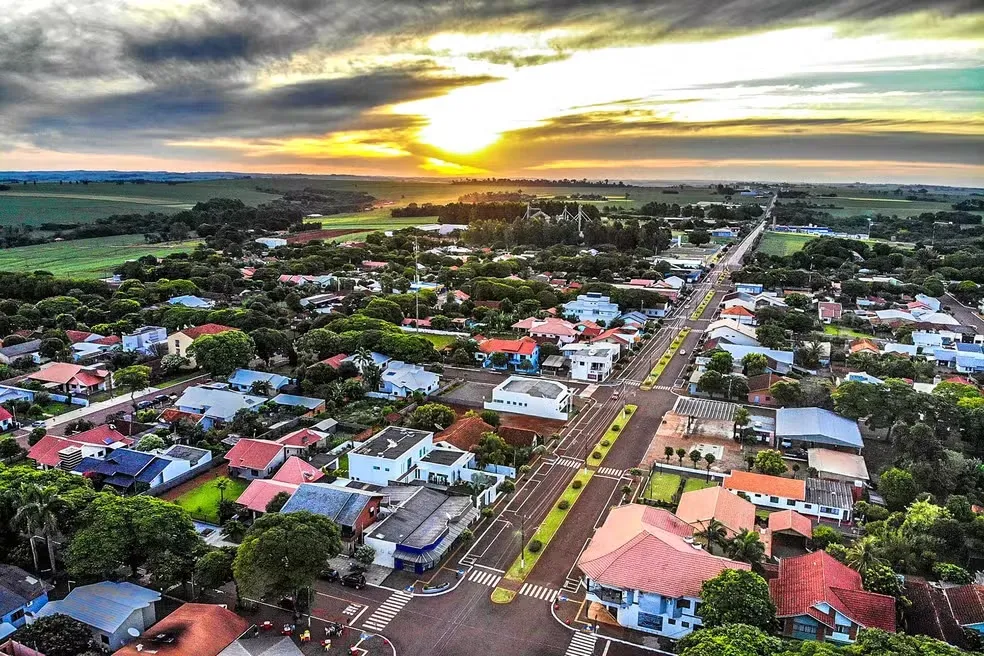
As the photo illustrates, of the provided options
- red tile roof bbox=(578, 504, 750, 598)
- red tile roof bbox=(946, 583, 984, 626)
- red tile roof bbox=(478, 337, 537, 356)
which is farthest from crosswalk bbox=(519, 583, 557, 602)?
red tile roof bbox=(478, 337, 537, 356)

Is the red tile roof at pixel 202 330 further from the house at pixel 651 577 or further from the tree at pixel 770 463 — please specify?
the tree at pixel 770 463

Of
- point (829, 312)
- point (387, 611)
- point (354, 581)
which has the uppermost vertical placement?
point (829, 312)

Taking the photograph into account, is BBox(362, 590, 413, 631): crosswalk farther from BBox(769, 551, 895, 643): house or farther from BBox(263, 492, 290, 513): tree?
BBox(769, 551, 895, 643): house

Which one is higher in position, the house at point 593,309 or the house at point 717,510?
the house at point 593,309

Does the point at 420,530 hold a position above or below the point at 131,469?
below

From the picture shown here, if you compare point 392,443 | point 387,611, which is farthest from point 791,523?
point 392,443

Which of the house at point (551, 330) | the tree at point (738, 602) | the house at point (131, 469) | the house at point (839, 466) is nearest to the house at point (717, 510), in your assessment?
the tree at point (738, 602)

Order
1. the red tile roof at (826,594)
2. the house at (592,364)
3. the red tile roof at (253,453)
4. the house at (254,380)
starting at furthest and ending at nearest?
the house at (592,364), the house at (254,380), the red tile roof at (253,453), the red tile roof at (826,594)

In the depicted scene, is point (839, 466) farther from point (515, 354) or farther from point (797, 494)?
point (515, 354)
